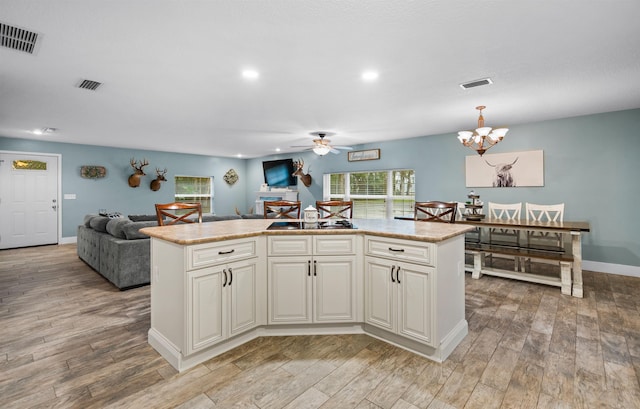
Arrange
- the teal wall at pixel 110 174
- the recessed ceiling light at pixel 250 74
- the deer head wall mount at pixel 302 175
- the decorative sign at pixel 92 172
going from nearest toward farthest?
the recessed ceiling light at pixel 250 74
the teal wall at pixel 110 174
the decorative sign at pixel 92 172
the deer head wall mount at pixel 302 175

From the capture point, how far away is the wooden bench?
3633 mm

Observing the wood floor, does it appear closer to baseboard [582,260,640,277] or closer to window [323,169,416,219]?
baseboard [582,260,640,277]

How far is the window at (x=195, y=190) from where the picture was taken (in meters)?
9.09

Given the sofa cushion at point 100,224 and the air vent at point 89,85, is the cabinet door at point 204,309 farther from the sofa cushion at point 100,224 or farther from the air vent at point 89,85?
the sofa cushion at point 100,224

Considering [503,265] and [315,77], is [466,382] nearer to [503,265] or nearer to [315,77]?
[315,77]

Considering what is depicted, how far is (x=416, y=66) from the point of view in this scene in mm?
2836

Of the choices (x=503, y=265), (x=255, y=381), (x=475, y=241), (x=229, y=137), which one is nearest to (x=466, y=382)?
(x=255, y=381)

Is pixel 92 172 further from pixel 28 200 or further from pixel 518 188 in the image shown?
pixel 518 188

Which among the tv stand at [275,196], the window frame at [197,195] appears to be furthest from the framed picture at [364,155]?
the window frame at [197,195]

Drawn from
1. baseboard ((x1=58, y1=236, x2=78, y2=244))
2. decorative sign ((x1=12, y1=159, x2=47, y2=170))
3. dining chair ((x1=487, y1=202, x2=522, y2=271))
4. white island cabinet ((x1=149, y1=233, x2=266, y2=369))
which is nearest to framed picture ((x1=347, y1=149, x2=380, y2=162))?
dining chair ((x1=487, y1=202, x2=522, y2=271))

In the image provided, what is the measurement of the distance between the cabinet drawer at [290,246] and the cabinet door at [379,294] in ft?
1.70

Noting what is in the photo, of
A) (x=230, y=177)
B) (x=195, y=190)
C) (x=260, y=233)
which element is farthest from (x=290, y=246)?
(x=230, y=177)

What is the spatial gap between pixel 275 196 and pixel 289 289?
271 inches

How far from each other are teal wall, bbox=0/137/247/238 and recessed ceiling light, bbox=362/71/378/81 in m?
7.23
